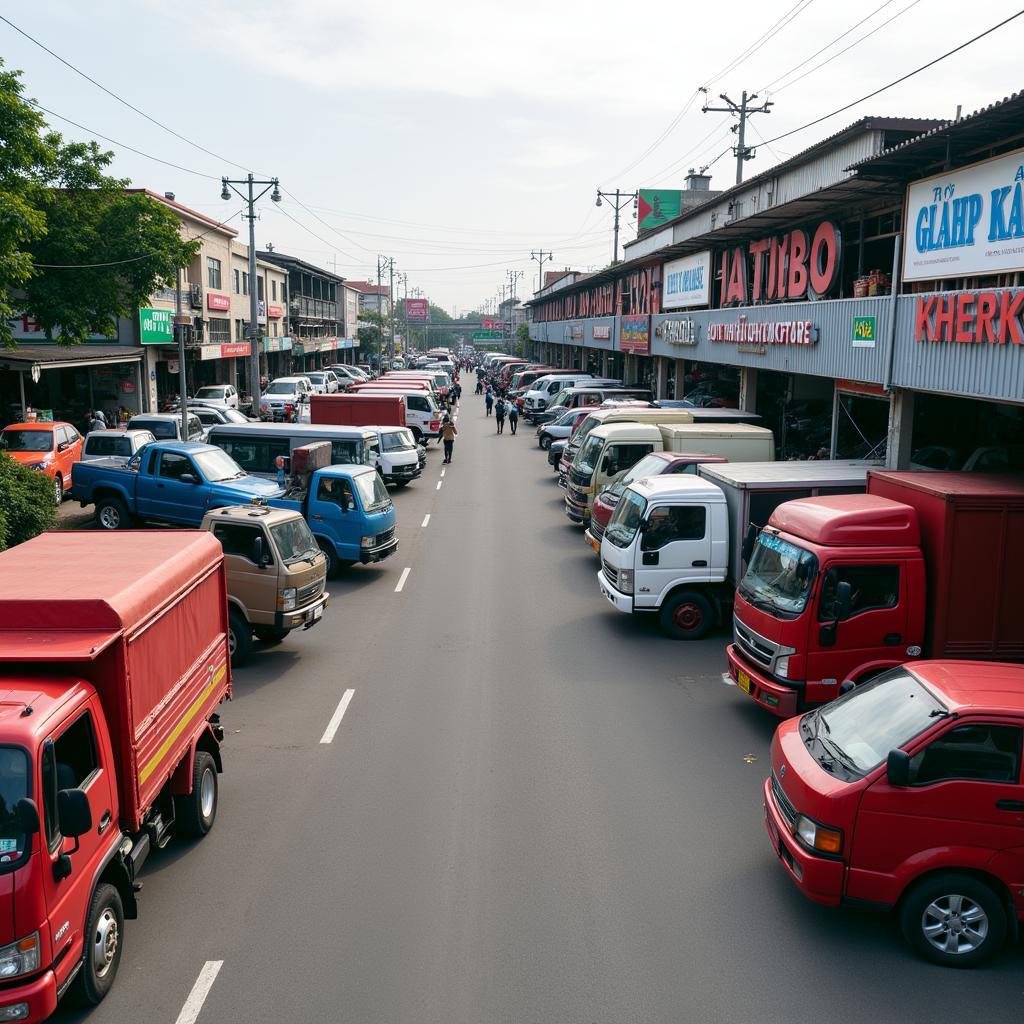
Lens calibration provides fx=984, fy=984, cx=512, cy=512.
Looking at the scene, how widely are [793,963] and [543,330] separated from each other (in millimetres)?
75701

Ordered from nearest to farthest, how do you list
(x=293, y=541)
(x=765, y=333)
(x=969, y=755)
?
(x=969, y=755) → (x=293, y=541) → (x=765, y=333)

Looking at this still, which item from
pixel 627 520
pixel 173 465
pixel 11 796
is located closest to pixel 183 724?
pixel 11 796

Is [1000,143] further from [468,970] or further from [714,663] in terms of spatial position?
[468,970]

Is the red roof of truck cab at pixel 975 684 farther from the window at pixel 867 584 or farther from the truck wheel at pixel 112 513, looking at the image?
→ the truck wheel at pixel 112 513

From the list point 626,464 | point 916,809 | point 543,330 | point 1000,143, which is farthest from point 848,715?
point 543,330

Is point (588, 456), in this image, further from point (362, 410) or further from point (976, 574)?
point (976, 574)

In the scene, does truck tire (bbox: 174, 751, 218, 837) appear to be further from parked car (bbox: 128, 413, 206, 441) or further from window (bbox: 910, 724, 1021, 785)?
parked car (bbox: 128, 413, 206, 441)

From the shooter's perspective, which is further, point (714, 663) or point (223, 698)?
point (714, 663)

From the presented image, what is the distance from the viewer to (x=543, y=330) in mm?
80312

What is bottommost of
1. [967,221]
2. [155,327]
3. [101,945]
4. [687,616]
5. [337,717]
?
[337,717]

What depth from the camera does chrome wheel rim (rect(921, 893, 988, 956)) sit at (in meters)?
6.77

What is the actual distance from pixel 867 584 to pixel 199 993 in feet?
25.0

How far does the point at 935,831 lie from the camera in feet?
22.2

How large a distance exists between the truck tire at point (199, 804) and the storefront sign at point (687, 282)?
24690 mm
